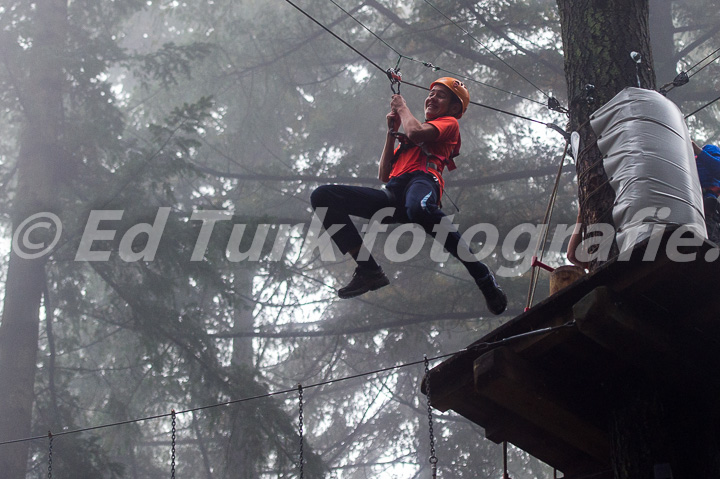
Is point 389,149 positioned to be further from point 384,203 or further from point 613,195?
point 613,195

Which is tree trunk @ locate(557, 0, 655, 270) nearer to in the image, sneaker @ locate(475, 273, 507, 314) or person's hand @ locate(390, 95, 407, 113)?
sneaker @ locate(475, 273, 507, 314)

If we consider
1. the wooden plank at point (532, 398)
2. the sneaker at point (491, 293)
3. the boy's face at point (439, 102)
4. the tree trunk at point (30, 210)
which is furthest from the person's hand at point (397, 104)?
the tree trunk at point (30, 210)

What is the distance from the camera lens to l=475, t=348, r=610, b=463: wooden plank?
4.08 m

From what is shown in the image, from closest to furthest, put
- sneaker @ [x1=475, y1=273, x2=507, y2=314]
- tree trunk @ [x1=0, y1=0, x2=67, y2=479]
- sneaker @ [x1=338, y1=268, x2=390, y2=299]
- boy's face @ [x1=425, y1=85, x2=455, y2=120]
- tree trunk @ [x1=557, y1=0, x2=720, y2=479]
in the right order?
tree trunk @ [x1=557, y1=0, x2=720, y2=479] → sneaker @ [x1=475, y1=273, x2=507, y2=314] → sneaker @ [x1=338, y1=268, x2=390, y2=299] → boy's face @ [x1=425, y1=85, x2=455, y2=120] → tree trunk @ [x1=0, y1=0, x2=67, y2=479]

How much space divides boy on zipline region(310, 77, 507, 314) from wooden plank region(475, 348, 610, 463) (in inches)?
30.0

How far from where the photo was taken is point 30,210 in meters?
14.4

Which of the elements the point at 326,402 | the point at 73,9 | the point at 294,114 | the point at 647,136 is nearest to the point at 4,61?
the point at 73,9

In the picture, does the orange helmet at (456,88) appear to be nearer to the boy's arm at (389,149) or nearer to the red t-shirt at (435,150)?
the red t-shirt at (435,150)

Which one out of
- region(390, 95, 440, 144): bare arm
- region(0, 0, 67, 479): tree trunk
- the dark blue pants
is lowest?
the dark blue pants

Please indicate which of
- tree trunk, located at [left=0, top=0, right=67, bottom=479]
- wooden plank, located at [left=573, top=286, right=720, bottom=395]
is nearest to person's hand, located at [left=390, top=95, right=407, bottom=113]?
wooden plank, located at [left=573, top=286, right=720, bottom=395]

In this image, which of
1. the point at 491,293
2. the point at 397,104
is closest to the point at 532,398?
the point at 491,293

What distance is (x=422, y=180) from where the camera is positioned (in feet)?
16.6

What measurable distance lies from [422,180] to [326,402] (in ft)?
65.6

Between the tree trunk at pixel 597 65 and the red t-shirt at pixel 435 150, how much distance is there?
91 centimetres
